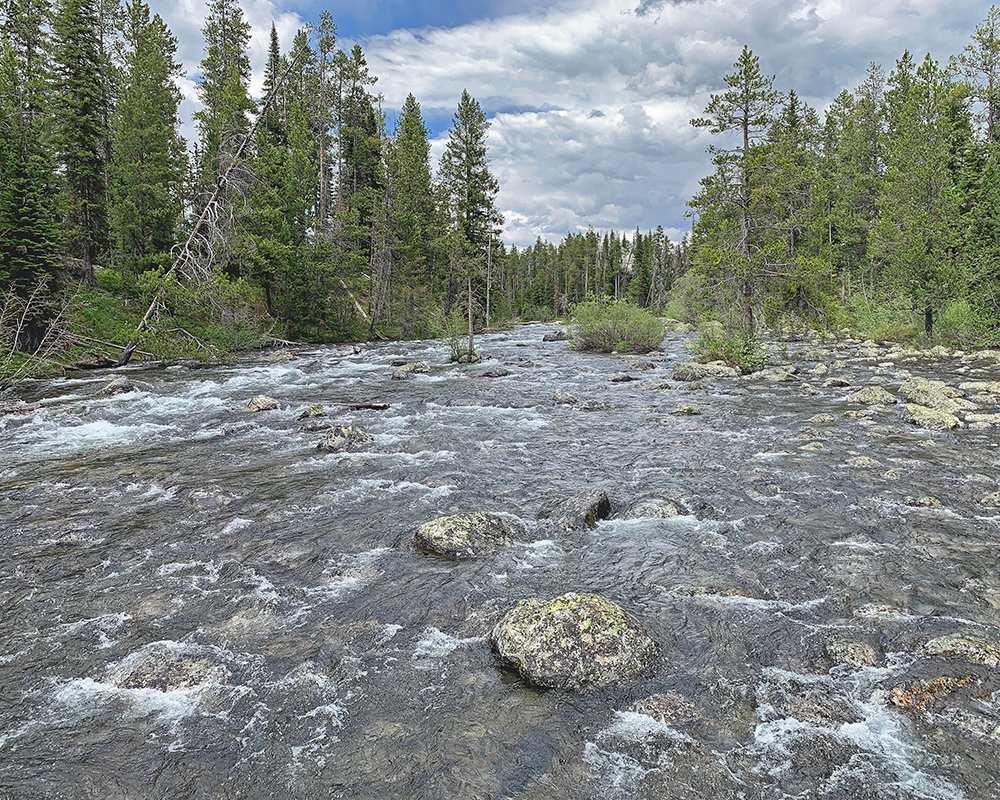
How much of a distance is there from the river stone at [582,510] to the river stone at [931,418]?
8529 millimetres

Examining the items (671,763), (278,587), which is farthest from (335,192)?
(671,763)

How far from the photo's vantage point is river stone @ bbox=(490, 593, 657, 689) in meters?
4.18

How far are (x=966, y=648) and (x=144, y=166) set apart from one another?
3773 cm

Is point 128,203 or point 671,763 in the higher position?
point 128,203

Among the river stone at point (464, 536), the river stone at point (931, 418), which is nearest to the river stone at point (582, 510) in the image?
the river stone at point (464, 536)

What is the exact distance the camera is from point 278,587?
5.61 m

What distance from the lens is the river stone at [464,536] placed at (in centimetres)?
636

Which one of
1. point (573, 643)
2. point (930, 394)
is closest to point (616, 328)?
point (930, 394)

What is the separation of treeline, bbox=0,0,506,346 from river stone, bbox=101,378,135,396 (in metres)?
3.46

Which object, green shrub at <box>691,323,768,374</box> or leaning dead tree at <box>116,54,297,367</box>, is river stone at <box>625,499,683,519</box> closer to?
green shrub at <box>691,323,768,374</box>

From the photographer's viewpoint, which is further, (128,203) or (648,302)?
(648,302)

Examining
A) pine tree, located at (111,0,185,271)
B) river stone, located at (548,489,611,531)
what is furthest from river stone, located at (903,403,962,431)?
pine tree, located at (111,0,185,271)

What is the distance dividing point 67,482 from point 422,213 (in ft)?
143

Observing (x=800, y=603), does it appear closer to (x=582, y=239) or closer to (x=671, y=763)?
(x=671, y=763)
